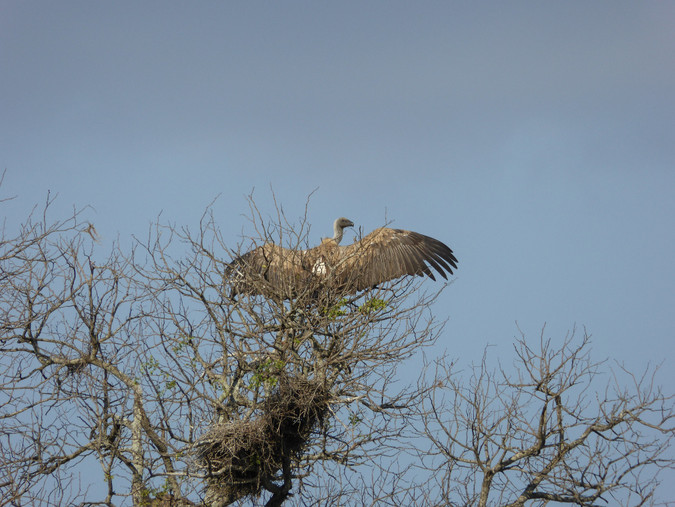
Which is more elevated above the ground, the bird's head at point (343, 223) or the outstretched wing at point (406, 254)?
the bird's head at point (343, 223)

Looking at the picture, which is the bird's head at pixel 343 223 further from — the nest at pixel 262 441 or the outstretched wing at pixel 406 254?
the nest at pixel 262 441

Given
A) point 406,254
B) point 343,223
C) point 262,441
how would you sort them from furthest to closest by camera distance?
1. point 343,223
2. point 406,254
3. point 262,441

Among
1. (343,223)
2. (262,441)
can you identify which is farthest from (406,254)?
(262,441)

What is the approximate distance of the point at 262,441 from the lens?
7.24 metres

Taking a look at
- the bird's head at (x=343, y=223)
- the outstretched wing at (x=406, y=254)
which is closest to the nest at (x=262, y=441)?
the outstretched wing at (x=406, y=254)

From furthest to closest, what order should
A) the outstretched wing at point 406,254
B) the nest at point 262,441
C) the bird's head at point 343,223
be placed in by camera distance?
the bird's head at point 343,223 → the outstretched wing at point 406,254 → the nest at point 262,441

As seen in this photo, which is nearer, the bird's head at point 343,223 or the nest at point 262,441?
the nest at point 262,441

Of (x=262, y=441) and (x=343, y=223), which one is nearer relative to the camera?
(x=262, y=441)

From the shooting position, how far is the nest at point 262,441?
723 cm

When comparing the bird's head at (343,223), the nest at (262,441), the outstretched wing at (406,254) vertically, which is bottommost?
the nest at (262,441)

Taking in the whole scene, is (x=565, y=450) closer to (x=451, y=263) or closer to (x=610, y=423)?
(x=610, y=423)

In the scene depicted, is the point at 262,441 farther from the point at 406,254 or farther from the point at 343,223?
the point at 343,223

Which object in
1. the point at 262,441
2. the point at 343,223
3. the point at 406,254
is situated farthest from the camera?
the point at 343,223

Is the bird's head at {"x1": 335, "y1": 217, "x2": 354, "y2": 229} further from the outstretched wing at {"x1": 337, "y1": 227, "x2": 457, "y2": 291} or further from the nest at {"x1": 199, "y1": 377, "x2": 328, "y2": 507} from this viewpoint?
the nest at {"x1": 199, "y1": 377, "x2": 328, "y2": 507}
